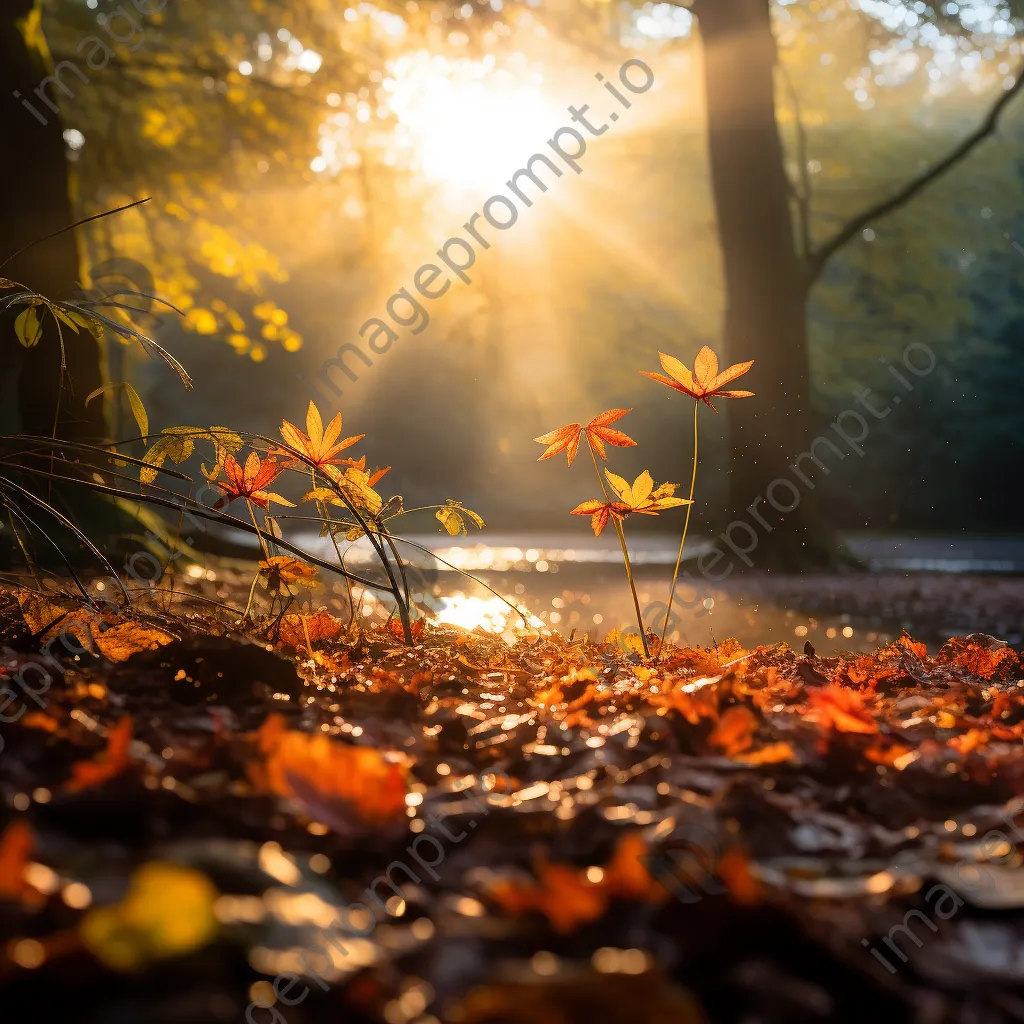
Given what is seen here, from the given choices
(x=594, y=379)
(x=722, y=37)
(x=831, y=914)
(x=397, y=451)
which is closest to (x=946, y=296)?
(x=594, y=379)

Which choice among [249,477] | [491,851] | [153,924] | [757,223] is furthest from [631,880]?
[757,223]

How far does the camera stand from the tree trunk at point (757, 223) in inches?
367

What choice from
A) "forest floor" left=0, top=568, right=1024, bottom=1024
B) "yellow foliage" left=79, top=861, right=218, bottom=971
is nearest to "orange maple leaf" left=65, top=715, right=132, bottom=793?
"forest floor" left=0, top=568, right=1024, bottom=1024

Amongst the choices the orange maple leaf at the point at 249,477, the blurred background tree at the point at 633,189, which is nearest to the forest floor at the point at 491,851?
the orange maple leaf at the point at 249,477

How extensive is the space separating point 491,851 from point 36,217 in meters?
6.56

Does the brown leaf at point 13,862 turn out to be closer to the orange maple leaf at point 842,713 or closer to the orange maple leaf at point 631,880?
the orange maple leaf at point 631,880

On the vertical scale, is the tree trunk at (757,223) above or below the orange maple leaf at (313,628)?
above

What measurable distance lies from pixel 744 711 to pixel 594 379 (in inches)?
774

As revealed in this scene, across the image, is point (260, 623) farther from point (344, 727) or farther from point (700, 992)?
point (700, 992)

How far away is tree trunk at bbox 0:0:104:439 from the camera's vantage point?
225 inches

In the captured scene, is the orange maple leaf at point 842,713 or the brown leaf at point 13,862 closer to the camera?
the brown leaf at point 13,862

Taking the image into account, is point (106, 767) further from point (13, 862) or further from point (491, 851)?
point (491, 851)

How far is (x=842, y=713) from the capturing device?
1.50 meters

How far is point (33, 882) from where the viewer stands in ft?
2.76
